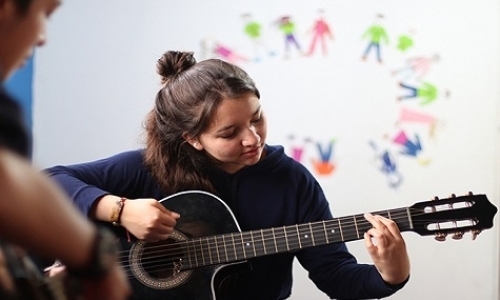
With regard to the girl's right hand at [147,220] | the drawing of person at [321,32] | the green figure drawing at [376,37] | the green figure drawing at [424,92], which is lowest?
the girl's right hand at [147,220]

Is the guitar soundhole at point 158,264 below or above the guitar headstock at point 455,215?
above

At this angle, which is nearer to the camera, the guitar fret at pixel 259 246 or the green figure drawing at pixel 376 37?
the guitar fret at pixel 259 246

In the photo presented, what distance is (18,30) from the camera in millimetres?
507

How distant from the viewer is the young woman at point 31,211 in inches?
17.8

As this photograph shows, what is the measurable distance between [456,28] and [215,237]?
947mm

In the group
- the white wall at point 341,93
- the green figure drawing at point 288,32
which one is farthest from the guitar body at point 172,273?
the green figure drawing at point 288,32

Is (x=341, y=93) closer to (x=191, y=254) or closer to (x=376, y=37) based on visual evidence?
(x=376, y=37)

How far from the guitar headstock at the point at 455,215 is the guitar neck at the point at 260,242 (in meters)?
0.13

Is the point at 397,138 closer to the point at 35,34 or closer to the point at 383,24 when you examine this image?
the point at 383,24

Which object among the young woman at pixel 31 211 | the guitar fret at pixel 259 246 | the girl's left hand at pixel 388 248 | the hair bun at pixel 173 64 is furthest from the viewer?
the hair bun at pixel 173 64

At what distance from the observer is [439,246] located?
1859 mm

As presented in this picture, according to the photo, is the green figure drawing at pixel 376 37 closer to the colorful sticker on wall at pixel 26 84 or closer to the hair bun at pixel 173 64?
the hair bun at pixel 173 64

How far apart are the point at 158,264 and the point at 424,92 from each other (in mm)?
929

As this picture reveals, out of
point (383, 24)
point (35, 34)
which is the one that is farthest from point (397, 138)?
point (35, 34)
